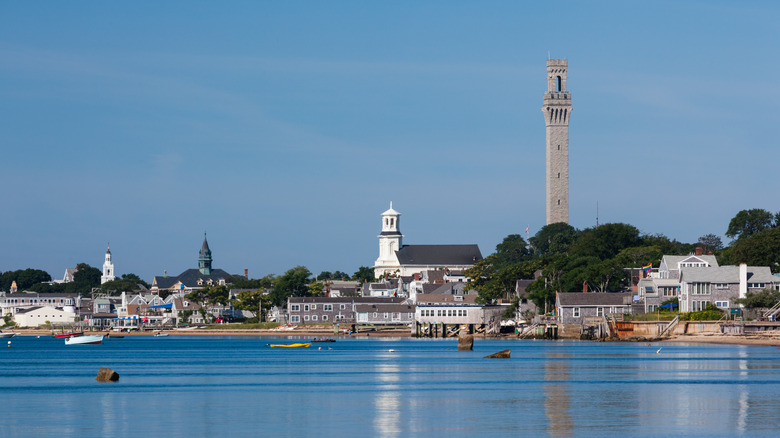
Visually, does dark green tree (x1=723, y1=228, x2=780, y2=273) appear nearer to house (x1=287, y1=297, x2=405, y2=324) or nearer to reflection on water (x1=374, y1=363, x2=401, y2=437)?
reflection on water (x1=374, y1=363, x2=401, y2=437)

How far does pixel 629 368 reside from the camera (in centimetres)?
7156

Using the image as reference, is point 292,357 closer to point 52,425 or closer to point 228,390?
point 228,390

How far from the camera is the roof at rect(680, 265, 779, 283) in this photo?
360ft

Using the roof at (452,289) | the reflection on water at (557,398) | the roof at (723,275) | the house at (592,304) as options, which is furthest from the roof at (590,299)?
the roof at (452,289)

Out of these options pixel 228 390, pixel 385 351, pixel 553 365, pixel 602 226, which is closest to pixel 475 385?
pixel 228 390

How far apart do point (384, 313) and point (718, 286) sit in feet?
217

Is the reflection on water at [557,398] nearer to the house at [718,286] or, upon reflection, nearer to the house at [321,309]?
the house at [718,286]

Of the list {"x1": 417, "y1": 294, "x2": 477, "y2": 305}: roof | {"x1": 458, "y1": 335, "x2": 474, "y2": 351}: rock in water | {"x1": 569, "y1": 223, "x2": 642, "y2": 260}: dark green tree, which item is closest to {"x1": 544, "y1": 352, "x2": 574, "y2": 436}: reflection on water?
{"x1": 458, "y1": 335, "x2": 474, "y2": 351}: rock in water

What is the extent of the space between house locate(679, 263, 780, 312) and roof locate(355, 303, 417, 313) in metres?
60.9

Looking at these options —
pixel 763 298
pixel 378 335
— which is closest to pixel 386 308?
pixel 378 335

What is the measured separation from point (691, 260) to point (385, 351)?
38.2 metres

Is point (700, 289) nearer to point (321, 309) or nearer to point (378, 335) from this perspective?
point (378, 335)

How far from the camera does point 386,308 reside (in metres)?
168

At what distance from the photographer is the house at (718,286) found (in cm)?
10956
